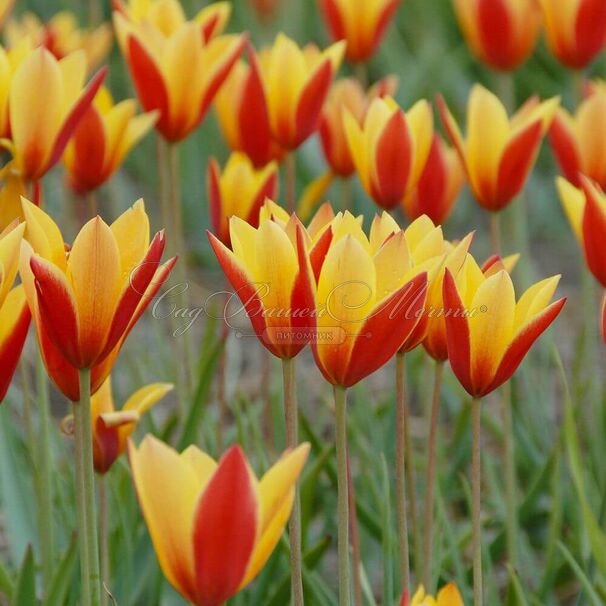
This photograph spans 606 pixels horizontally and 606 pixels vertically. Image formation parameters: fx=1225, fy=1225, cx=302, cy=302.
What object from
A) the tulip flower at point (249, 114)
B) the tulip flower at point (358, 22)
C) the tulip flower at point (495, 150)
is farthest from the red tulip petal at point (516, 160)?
the tulip flower at point (358, 22)

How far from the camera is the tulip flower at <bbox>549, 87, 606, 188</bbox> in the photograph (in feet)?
4.75

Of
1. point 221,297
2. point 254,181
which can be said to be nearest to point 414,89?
point 221,297

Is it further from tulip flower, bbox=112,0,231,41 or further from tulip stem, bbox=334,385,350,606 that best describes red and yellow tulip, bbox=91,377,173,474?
tulip flower, bbox=112,0,231,41

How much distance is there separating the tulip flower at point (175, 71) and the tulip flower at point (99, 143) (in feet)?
0.09

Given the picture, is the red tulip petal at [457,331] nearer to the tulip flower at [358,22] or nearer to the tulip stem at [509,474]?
the tulip stem at [509,474]

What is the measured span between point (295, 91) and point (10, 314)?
0.69m

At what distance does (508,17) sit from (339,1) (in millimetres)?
249

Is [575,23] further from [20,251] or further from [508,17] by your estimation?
[20,251]

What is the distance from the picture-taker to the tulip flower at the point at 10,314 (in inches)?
34.2

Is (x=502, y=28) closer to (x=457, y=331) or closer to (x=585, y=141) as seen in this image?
(x=585, y=141)

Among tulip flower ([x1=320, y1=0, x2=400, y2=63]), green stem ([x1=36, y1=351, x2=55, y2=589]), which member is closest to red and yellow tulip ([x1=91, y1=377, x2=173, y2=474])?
green stem ([x1=36, y1=351, x2=55, y2=589])

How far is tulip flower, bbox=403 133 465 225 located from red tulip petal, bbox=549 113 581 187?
135mm

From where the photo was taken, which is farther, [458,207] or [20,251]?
[458,207]

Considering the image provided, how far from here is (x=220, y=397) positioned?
4.88 feet
